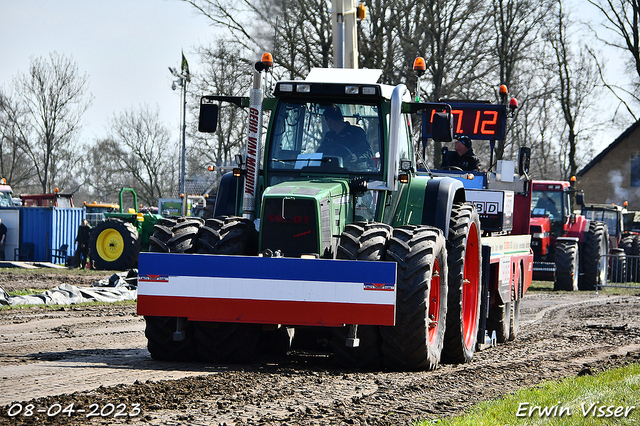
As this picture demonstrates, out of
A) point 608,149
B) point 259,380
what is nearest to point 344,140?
point 259,380

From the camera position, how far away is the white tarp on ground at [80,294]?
15102mm

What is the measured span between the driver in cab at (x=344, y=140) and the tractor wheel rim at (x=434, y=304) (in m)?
1.47

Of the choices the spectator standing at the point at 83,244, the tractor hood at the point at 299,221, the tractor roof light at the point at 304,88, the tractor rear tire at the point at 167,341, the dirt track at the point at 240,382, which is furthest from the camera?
the spectator standing at the point at 83,244

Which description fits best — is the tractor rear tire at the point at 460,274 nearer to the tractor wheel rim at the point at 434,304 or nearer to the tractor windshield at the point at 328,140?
the tractor wheel rim at the point at 434,304

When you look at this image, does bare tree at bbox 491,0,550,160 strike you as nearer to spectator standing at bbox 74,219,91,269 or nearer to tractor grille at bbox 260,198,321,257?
spectator standing at bbox 74,219,91,269

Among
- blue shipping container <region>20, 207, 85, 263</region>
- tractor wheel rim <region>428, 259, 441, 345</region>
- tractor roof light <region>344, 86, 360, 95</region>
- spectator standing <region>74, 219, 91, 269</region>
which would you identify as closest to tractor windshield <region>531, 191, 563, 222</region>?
spectator standing <region>74, 219, 91, 269</region>

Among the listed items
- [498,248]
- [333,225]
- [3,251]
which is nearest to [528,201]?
[498,248]

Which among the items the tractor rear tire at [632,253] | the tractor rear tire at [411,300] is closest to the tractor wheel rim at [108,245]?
the tractor rear tire at [632,253]

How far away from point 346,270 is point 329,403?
1434 mm

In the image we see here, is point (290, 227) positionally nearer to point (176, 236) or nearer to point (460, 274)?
point (176, 236)

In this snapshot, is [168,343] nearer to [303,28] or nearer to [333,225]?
[333,225]

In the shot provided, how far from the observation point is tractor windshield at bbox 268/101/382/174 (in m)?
8.60

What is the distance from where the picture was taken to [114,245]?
2628 cm

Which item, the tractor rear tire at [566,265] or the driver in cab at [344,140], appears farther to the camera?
the tractor rear tire at [566,265]
